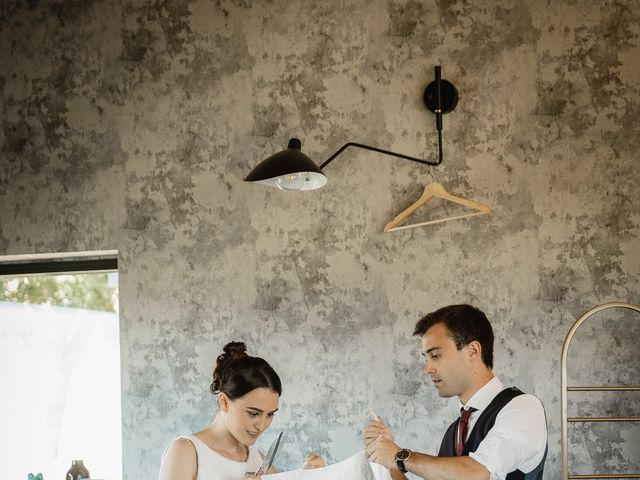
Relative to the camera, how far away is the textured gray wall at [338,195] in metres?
3.80

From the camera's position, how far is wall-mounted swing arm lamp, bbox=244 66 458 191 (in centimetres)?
320

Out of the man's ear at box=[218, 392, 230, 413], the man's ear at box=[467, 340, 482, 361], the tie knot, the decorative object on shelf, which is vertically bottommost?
the decorative object on shelf

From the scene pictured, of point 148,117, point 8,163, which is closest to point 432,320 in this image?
point 148,117

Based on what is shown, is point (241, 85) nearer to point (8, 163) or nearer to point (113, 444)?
point (8, 163)

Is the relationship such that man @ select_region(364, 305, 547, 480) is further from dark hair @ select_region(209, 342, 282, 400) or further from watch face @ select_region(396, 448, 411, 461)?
dark hair @ select_region(209, 342, 282, 400)

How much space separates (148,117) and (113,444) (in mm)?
1728

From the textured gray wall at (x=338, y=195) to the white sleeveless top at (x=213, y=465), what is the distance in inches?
32.4

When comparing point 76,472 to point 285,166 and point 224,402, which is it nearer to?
point 224,402

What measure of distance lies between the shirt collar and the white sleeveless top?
0.92 metres

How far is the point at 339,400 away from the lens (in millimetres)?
3861

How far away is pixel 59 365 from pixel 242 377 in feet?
5.67

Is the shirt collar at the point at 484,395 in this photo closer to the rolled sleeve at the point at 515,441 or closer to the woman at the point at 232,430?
the rolled sleeve at the point at 515,441

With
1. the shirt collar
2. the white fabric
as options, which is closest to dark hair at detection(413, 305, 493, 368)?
→ the shirt collar

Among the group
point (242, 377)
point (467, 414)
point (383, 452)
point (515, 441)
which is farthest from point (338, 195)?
point (515, 441)
